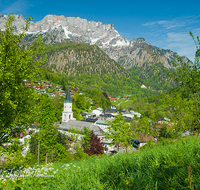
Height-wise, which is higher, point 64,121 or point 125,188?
point 125,188

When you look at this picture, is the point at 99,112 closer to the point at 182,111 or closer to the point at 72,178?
the point at 182,111

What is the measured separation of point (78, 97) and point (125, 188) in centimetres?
9348

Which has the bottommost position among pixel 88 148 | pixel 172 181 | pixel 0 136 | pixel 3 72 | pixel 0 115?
pixel 88 148

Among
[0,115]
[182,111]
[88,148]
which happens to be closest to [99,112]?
[88,148]

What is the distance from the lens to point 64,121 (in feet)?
171

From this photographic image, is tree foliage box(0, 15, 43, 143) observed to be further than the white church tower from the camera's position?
No

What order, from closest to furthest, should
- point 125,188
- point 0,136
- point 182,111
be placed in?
point 125,188 → point 0,136 → point 182,111

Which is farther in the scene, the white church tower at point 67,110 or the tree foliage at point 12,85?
the white church tower at point 67,110

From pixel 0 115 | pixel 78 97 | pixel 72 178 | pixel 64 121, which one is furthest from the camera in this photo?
pixel 78 97

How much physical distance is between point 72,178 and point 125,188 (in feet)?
4.44

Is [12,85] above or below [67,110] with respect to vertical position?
above

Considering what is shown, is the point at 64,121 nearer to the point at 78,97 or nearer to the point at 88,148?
the point at 88,148

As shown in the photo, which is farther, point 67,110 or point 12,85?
point 67,110

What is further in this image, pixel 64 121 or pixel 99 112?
pixel 99 112
